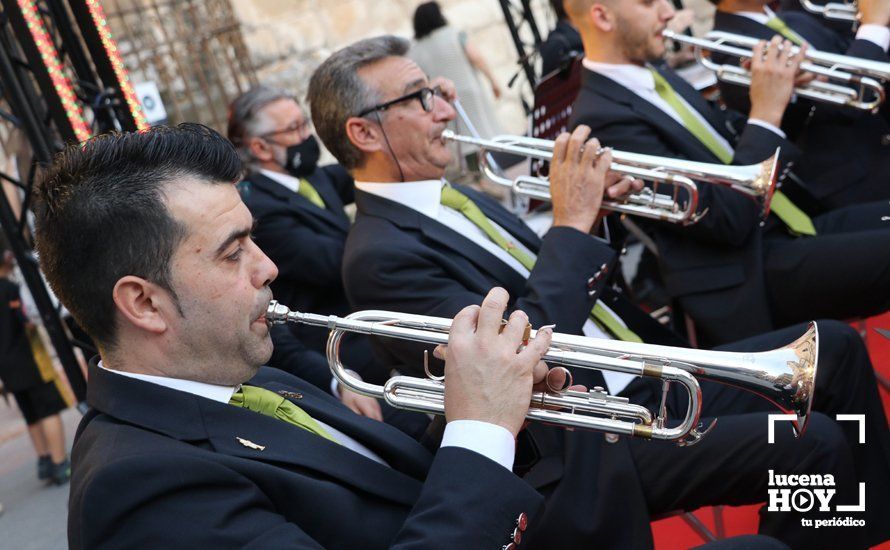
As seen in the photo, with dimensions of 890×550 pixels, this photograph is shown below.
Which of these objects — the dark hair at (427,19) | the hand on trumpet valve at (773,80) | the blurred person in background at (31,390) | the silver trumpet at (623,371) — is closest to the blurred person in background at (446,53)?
the dark hair at (427,19)

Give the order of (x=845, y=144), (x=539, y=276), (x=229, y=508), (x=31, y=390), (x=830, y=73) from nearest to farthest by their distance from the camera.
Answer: (x=229, y=508) < (x=539, y=276) < (x=830, y=73) < (x=845, y=144) < (x=31, y=390)

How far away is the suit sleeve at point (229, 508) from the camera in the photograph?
154 cm

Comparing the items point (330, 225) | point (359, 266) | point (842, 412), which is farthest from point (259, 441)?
point (330, 225)

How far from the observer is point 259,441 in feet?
5.95

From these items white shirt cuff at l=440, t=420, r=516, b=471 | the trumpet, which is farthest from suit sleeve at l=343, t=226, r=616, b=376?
the trumpet

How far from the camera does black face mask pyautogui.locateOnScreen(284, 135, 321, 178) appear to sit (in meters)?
4.43

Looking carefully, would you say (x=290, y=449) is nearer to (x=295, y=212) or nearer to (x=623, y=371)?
(x=623, y=371)

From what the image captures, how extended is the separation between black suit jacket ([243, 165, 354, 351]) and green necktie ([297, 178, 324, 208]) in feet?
0.30

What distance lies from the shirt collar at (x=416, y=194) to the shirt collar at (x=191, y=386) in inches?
50.2

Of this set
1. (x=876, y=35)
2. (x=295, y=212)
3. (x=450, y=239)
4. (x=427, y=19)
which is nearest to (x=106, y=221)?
(x=450, y=239)

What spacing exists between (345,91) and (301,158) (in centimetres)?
133

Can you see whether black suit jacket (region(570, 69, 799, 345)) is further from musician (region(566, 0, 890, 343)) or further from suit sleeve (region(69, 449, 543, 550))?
suit sleeve (region(69, 449, 543, 550))

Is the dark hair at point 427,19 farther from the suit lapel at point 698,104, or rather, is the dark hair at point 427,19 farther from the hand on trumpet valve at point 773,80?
the hand on trumpet valve at point 773,80

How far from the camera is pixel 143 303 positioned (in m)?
1.77
